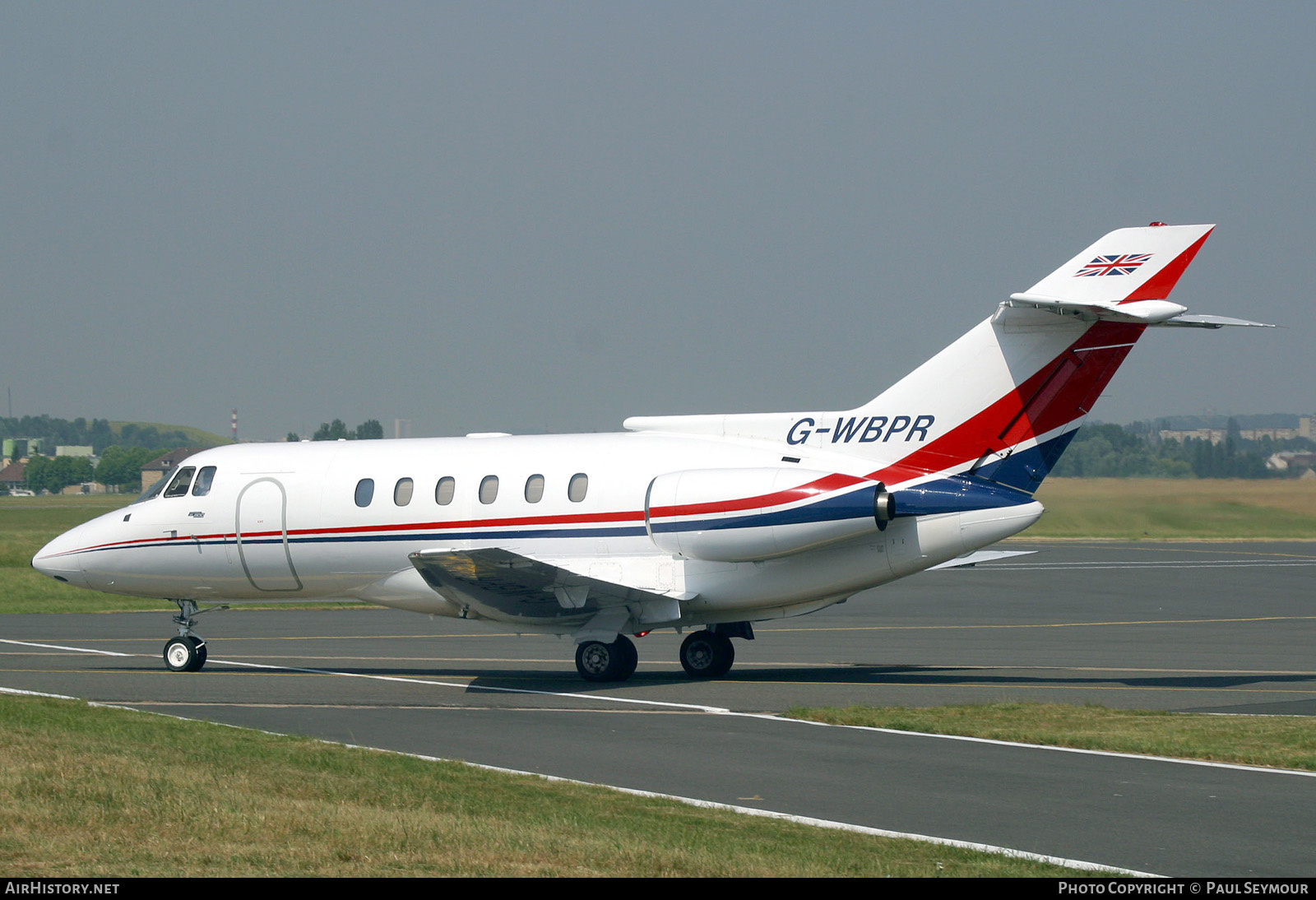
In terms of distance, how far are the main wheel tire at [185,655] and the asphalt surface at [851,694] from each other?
0.43m

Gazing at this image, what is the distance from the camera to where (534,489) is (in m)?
20.1

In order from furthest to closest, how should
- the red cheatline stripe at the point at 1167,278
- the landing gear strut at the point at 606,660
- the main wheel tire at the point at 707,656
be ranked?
the main wheel tire at the point at 707,656 < the landing gear strut at the point at 606,660 < the red cheatline stripe at the point at 1167,278

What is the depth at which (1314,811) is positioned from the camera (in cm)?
1038

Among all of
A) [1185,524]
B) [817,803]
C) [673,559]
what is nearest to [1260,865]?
[817,803]

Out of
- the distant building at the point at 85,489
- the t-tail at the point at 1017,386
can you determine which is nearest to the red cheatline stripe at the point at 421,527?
the t-tail at the point at 1017,386

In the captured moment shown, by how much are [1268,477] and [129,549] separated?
51523 mm

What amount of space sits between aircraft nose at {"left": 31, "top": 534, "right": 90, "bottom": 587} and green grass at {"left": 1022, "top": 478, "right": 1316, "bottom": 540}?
1503 inches

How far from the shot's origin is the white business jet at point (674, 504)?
59.8 feet

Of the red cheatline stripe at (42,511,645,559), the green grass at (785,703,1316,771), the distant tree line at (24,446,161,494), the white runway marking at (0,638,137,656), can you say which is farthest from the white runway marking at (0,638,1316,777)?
the distant tree line at (24,446,161,494)

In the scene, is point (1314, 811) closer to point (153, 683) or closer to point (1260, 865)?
point (1260, 865)

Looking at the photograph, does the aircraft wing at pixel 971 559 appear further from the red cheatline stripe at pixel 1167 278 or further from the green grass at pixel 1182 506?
the green grass at pixel 1182 506

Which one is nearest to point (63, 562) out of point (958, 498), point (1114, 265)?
point (958, 498)

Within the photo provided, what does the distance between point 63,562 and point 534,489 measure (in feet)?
26.8

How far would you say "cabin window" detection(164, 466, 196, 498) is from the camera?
22.1m
